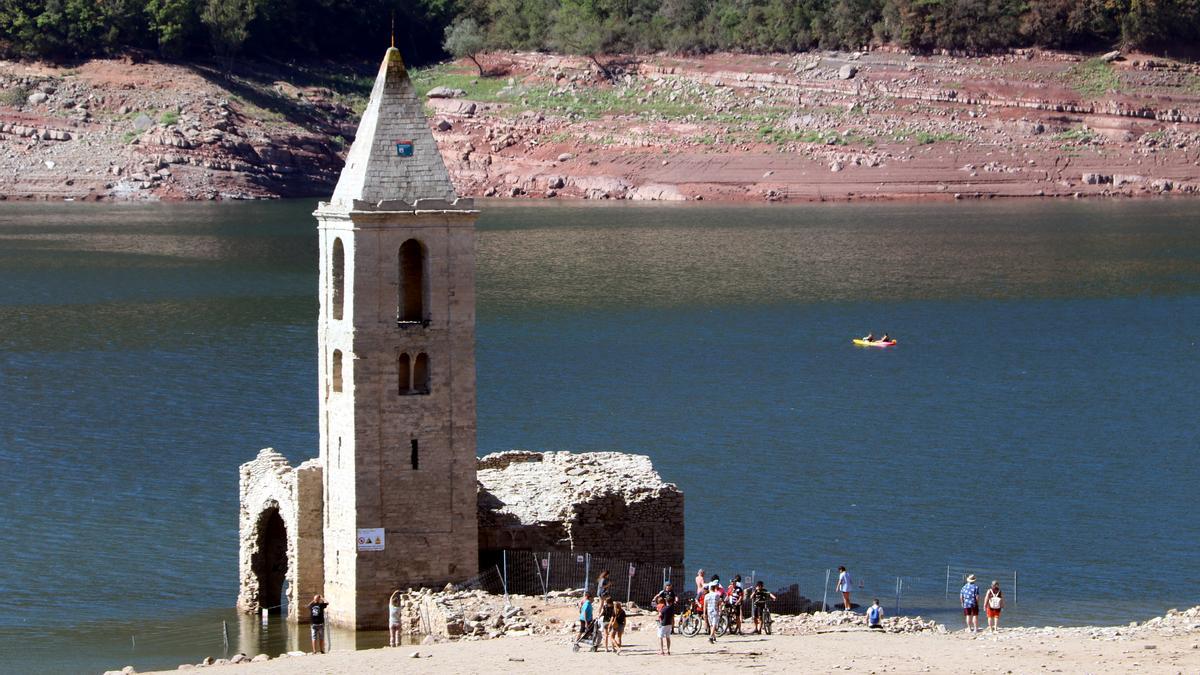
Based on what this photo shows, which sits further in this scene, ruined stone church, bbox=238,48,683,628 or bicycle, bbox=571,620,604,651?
ruined stone church, bbox=238,48,683,628

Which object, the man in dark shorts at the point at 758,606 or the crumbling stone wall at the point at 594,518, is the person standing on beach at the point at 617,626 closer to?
the man in dark shorts at the point at 758,606

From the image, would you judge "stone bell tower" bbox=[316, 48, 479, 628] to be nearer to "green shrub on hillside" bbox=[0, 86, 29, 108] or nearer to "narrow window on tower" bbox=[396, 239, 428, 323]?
"narrow window on tower" bbox=[396, 239, 428, 323]

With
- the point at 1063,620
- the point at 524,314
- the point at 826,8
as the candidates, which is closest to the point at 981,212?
the point at 826,8

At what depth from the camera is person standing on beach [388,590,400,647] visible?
38.7m

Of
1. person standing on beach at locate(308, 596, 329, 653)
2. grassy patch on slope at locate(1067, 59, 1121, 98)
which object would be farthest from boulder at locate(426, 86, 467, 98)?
person standing on beach at locate(308, 596, 329, 653)

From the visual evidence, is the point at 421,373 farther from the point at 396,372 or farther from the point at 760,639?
the point at 760,639

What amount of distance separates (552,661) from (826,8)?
141m

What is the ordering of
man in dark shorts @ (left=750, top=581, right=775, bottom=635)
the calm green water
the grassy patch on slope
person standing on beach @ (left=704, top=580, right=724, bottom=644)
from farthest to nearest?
the grassy patch on slope, the calm green water, man in dark shorts @ (left=750, top=581, right=775, bottom=635), person standing on beach @ (left=704, top=580, right=724, bottom=644)

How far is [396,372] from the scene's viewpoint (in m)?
39.9

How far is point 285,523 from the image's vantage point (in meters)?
42.1

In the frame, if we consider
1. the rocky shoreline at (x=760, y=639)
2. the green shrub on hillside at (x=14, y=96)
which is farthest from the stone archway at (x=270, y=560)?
the green shrub on hillside at (x=14, y=96)

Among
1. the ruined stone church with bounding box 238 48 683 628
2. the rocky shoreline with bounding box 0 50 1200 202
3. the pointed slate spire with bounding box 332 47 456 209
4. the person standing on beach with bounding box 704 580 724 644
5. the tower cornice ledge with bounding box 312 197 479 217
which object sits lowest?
the person standing on beach with bounding box 704 580 724 644

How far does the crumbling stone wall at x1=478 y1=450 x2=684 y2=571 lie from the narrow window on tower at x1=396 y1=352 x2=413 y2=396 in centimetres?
268

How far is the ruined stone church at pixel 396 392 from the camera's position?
39.8 m
